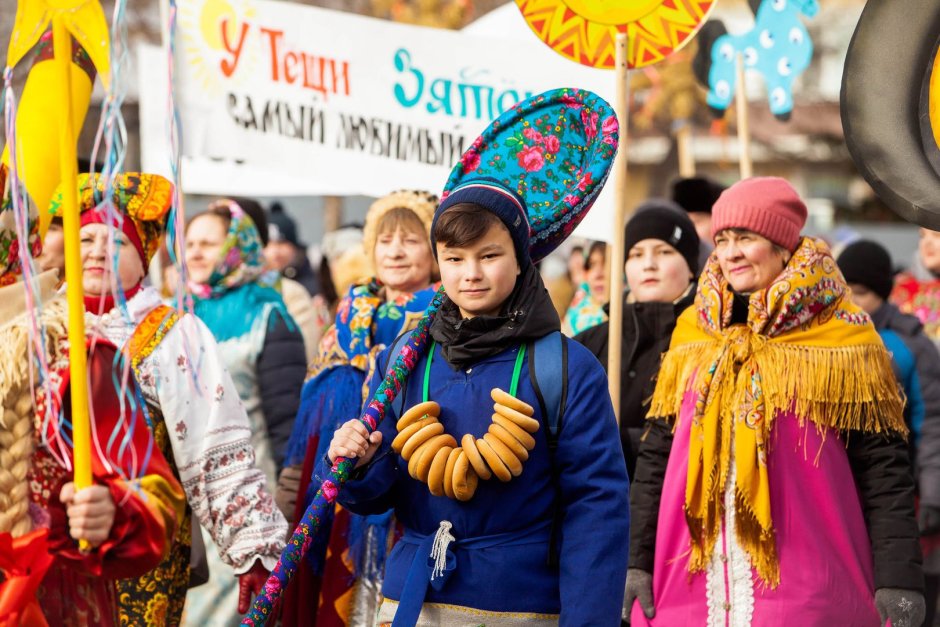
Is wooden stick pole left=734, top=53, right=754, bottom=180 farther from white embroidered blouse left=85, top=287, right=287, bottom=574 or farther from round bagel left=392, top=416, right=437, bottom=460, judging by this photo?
round bagel left=392, top=416, right=437, bottom=460

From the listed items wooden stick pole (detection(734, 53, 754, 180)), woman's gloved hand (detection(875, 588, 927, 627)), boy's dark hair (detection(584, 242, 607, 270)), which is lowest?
woman's gloved hand (detection(875, 588, 927, 627))

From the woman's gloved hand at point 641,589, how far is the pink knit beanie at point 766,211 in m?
1.19

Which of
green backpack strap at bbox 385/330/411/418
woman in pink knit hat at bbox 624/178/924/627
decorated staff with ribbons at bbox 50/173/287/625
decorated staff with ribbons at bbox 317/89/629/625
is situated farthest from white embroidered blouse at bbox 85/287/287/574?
woman in pink knit hat at bbox 624/178/924/627

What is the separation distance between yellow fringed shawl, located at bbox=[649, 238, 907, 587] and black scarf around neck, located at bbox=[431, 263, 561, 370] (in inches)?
39.6

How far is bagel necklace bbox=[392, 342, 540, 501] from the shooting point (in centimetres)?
340

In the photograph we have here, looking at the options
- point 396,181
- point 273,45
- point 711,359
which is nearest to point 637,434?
point 711,359

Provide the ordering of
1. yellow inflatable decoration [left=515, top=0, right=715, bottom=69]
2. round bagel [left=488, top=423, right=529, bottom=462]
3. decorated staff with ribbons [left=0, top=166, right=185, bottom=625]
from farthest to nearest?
yellow inflatable decoration [left=515, top=0, right=715, bottom=69]
round bagel [left=488, top=423, right=529, bottom=462]
decorated staff with ribbons [left=0, top=166, right=185, bottom=625]

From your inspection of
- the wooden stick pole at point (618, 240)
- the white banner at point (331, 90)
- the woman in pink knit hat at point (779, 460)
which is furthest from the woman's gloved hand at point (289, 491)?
the white banner at point (331, 90)

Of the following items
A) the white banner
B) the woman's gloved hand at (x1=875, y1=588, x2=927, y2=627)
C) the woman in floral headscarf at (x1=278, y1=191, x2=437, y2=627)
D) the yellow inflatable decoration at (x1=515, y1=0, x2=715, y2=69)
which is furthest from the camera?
the white banner

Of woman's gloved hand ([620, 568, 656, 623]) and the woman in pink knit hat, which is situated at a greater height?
the woman in pink knit hat

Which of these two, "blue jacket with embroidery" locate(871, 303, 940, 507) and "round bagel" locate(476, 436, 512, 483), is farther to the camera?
"blue jacket with embroidery" locate(871, 303, 940, 507)

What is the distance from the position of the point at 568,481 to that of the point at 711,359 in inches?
47.3

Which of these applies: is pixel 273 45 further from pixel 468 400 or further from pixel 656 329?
pixel 468 400

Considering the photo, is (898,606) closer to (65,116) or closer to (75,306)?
(75,306)
